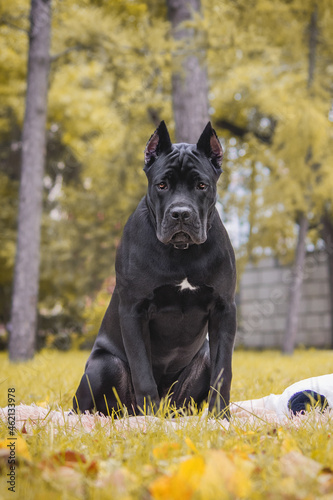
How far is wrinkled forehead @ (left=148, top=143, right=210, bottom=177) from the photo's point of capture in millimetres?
2480

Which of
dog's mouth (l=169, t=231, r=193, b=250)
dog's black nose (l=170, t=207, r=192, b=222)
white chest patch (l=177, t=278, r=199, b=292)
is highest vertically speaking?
dog's black nose (l=170, t=207, r=192, b=222)

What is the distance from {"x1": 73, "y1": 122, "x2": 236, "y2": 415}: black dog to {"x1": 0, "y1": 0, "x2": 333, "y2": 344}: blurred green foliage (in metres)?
4.17

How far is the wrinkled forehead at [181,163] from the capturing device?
2.48 m

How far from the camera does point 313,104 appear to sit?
26.8ft

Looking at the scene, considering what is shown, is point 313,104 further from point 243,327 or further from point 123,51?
point 243,327

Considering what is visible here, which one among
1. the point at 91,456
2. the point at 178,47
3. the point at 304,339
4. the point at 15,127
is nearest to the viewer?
the point at 91,456

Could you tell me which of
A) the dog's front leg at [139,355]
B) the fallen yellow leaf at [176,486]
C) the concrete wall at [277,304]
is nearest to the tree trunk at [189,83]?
the dog's front leg at [139,355]

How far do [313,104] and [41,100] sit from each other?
437 centimetres

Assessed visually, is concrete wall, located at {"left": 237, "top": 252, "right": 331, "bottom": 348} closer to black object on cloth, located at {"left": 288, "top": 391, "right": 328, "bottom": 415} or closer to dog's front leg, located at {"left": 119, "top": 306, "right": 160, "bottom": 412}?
black object on cloth, located at {"left": 288, "top": 391, "right": 328, "bottom": 415}

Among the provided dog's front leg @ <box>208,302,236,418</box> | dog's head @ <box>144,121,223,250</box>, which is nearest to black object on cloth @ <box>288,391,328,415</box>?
dog's front leg @ <box>208,302,236,418</box>

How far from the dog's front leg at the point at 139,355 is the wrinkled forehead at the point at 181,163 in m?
0.71

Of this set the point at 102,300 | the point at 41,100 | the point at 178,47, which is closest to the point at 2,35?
the point at 41,100

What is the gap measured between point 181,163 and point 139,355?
96 cm

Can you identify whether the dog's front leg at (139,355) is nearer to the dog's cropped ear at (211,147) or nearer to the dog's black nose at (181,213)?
the dog's black nose at (181,213)
